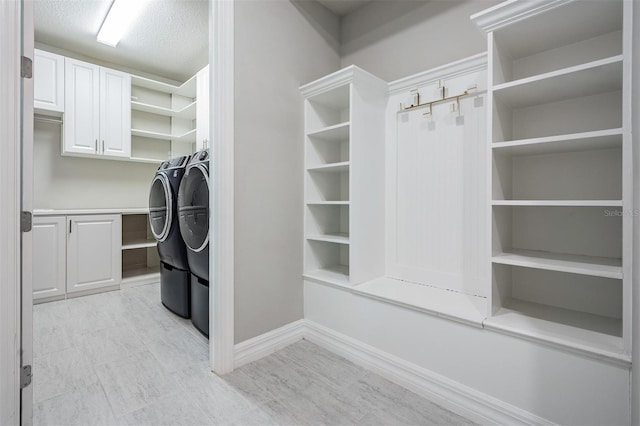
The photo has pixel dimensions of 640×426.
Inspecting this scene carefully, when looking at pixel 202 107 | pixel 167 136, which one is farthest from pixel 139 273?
pixel 202 107

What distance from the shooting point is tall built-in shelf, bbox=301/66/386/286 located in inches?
75.8

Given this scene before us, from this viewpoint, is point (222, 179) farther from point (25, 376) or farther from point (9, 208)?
point (25, 376)

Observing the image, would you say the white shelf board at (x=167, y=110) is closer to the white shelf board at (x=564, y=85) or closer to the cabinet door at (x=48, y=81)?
the cabinet door at (x=48, y=81)

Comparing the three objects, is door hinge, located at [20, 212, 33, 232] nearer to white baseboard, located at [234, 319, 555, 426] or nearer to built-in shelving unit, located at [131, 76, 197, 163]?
white baseboard, located at [234, 319, 555, 426]

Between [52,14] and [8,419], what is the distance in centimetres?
337

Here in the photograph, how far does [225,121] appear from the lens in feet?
5.64

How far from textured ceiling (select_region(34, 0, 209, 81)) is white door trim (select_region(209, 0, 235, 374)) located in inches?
52.1

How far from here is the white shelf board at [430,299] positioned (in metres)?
1.45

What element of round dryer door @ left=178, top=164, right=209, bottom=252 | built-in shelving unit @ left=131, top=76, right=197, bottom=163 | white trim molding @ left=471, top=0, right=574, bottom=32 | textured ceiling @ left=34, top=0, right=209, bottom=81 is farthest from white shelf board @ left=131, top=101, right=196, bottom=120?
white trim molding @ left=471, top=0, right=574, bottom=32

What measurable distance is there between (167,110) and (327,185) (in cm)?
274

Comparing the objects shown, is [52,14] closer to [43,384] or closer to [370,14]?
[370,14]

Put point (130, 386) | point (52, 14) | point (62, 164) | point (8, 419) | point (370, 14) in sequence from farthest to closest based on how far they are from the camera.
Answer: point (62, 164)
point (52, 14)
point (370, 14)
point (130, 386)
point (8, 419)

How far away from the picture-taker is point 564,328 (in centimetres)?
126

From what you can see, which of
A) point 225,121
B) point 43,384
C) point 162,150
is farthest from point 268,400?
point 162,150
